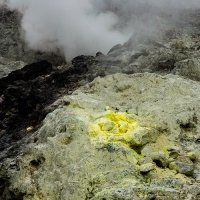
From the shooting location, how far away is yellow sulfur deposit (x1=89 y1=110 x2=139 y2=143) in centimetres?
1586

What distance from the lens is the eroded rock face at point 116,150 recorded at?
14.2m

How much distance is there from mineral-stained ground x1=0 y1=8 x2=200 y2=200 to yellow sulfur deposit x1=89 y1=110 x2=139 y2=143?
0.04 meters

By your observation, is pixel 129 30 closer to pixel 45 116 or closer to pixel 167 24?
pixel 167 24

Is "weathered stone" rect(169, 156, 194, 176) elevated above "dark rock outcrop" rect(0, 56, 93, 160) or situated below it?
below

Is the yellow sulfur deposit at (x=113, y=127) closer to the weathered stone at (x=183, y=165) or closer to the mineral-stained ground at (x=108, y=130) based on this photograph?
the mineral-stained ground at (x=108, y=130)

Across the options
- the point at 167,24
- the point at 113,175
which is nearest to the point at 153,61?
the point at 167,24

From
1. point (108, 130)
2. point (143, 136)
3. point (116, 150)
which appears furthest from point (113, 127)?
point (116, 150)

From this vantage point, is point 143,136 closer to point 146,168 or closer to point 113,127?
point 113,127

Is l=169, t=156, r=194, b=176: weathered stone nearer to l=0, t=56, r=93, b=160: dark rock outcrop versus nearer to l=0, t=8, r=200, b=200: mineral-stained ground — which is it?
l=0, t=8, r=200, b=200: mineral-stained ground

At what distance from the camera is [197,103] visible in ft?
60.2

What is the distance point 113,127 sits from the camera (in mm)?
16359

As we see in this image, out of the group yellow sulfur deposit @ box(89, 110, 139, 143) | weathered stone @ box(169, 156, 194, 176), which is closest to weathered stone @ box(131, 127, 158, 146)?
yellow sulfur deposit @ box(89, 110, 139, 143)

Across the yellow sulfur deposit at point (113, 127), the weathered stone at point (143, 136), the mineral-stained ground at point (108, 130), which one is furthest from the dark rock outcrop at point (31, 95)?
the weathered stone at point (143, 136)

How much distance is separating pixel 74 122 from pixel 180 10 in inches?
657
